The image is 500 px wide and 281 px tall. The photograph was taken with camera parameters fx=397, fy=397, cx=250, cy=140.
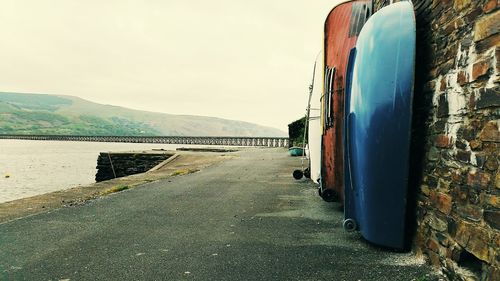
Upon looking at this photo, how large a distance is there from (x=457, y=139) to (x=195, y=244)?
10.3 feet

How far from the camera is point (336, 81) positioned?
6305 mm

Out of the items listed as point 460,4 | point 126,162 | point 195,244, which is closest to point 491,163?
point 460,4

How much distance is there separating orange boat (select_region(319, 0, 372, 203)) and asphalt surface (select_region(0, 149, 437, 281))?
2.20 ft

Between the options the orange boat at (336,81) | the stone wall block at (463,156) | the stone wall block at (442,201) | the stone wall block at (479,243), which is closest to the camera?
the stone wall block at (479,243)

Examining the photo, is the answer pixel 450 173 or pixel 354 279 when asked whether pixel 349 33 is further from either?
pixel 354 279

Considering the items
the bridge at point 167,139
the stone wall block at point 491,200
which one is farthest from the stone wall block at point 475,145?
the bridge at point 167,139

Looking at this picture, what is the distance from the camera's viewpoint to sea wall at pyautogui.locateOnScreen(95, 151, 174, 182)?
24.5 metres

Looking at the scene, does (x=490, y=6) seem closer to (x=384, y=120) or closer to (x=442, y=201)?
(x=384, y=120)

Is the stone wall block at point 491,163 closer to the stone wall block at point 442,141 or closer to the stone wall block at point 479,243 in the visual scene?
the stone wall block at point 479,243

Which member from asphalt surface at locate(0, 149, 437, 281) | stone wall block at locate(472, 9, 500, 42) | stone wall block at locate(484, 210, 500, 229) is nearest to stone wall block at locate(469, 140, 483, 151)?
stone wall block at locate(484, 210, 500, 229)

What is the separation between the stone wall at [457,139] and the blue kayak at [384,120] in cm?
18

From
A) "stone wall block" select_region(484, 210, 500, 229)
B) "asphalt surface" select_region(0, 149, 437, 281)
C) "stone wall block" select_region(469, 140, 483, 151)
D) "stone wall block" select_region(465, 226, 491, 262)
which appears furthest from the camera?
"asphalt surface" select_region(0, 149, 437, 281)

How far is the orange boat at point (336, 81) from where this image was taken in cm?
621

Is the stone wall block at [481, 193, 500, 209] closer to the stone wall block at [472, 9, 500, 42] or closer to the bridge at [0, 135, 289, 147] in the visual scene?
the stone wall block at [472, 9, 500, 42]
